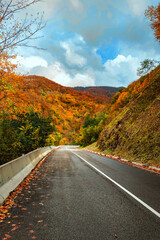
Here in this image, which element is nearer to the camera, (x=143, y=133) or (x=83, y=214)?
(x=83, y=214)

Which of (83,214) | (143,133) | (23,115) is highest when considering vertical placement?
(23,115)

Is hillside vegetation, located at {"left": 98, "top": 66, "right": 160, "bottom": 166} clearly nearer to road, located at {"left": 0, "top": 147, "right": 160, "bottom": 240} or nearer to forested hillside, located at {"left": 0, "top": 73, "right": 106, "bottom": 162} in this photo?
road, located at {"left": 0, "top": 147, "right": 160, "bottom": 240}

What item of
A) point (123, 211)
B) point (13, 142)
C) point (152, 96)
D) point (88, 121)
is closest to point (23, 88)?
point (13, 142)

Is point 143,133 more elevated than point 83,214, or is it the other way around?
point 143,133

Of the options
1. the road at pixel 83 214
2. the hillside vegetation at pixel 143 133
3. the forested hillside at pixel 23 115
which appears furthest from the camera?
the hillside vegetation at pixel 143 133

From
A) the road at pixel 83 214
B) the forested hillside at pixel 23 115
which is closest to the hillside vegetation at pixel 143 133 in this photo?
the road at pixel 83 214

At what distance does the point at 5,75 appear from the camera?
10469 millimetres

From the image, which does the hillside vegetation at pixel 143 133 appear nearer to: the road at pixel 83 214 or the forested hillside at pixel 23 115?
the road at pixel 83 214

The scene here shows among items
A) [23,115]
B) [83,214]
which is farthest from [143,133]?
[83,214]

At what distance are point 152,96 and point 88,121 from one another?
6049 cm

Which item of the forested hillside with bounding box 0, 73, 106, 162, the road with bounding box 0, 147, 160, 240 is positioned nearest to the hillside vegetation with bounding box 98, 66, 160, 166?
the road with bounding box 0, 147, 160, 240

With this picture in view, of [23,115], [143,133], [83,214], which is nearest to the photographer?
[83,214]

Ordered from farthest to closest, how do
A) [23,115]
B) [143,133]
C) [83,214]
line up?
1. [23,115]
2. [143,133]
3. [83,214]

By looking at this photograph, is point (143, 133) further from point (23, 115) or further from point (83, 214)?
point (83, 214)
